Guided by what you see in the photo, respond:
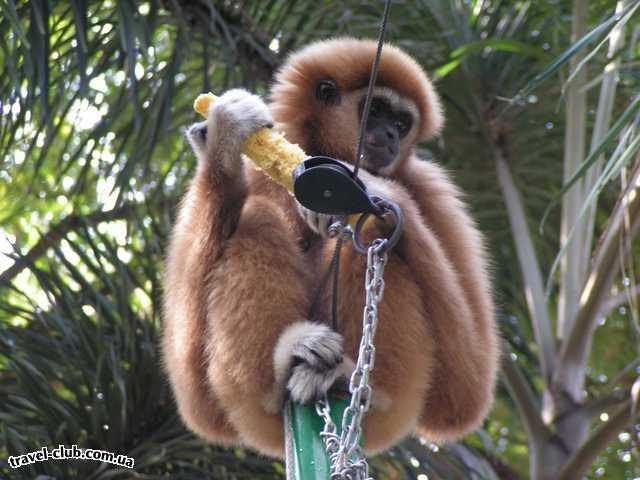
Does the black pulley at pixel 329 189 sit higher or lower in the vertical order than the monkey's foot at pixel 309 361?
higher

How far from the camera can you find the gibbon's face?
5.09m

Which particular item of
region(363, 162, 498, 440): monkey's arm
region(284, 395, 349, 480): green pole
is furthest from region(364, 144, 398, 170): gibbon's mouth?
region(284, 395, 349, 480): green pole


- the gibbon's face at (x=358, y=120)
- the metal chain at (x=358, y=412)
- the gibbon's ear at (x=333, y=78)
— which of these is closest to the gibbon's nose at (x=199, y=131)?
the gibbon's ear at (x=333, y=78)

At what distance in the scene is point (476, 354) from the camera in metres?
4.47

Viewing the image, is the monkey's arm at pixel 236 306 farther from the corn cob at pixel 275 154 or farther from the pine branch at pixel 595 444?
the pine branch at pixel 595 444

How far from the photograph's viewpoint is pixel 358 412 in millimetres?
2918

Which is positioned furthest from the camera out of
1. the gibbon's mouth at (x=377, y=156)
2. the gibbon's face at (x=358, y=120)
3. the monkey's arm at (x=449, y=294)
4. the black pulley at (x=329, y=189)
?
the gibbon's face at (x=358, y=120)

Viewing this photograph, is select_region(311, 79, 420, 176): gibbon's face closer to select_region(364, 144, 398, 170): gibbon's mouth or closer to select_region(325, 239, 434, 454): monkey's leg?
select_region(364, 144, 398, 170): gibbon's mouth

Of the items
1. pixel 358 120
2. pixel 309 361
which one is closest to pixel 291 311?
pixel 309 361

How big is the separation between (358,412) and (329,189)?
0.68 m

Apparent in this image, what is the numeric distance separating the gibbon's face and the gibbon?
0.18m

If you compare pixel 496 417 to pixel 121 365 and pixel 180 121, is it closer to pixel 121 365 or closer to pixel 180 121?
pixel 180 121

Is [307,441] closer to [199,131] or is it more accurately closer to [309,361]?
[309,361]

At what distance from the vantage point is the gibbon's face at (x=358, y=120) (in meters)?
5.09
